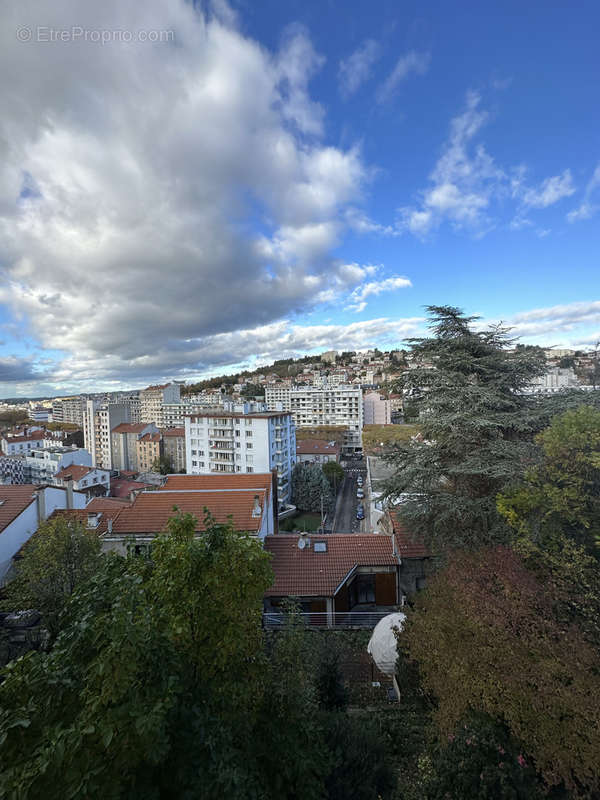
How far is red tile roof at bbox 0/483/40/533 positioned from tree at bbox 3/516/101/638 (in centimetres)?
391

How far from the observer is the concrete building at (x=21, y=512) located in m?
14.3

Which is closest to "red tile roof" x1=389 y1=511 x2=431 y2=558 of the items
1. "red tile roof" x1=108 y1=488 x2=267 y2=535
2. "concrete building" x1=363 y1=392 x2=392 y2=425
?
"red tile roof" x1=108 y1=488 x2=267 y2=535

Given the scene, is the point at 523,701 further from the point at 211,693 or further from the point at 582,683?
the point at 211,693

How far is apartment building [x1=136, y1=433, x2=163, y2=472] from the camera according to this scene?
6328cm

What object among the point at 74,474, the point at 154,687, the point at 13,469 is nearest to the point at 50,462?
the point at 13,469

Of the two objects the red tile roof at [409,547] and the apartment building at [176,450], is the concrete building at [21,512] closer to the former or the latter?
the red tile roof at [409,547]

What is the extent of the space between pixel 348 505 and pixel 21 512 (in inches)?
1231

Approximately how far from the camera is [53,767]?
8.95 feet

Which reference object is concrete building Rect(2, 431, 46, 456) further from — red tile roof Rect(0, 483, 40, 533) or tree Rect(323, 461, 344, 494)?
red tile roof Rect(0, 483, 40, 533)

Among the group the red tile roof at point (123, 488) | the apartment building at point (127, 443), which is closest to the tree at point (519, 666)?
the red tile roof at point (123, 488)

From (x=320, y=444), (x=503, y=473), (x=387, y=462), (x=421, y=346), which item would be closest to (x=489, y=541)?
(x=503, y=473)

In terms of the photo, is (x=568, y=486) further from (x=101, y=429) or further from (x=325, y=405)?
(x=101, y=429)

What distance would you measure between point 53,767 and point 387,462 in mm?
12148

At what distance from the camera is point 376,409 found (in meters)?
79.9
